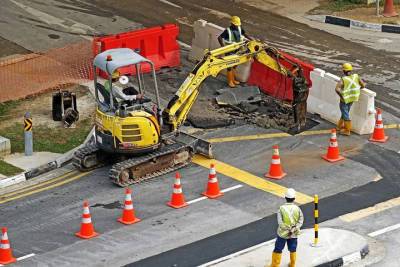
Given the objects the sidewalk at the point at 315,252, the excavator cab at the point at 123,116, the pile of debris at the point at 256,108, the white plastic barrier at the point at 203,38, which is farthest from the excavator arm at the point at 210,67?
the sidewalk at the point at 315,252

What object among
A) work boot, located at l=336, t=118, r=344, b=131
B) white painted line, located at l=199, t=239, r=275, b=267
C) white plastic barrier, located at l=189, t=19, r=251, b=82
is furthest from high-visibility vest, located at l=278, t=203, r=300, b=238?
white plastic barrier, located at l=189, t=19, r=251, b=82

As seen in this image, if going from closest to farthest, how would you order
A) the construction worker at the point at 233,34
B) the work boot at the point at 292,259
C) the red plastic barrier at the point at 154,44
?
the work boot at the point at 292,259 < the construction worker at the point at 233,34 < the red plastic barrier at the point at 154,44

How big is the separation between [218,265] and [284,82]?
375 inches

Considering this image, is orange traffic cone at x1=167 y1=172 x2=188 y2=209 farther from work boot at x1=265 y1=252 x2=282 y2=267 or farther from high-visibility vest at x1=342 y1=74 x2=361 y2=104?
high-visibility vest at x1=342 y1=74 x2=361 y2=104

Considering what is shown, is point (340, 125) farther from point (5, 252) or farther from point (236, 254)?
point (5, 252)

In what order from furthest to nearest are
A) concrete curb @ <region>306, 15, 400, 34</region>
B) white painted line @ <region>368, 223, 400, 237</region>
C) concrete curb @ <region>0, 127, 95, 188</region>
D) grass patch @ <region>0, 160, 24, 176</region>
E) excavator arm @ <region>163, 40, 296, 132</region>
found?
1. concrete curb @ <region>306, 15, 400, 34</region>
2. excavator arm @ <region>163, 40, 296, 132</region>
3. grass patch @ <region>0, 160, 24, 176</region>
4. concrete curb @ <region>0, 127, 95, 188</region>
5. white painted line @ <region>368, 223, 400, 237</region>

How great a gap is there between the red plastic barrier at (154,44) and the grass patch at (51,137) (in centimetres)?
356

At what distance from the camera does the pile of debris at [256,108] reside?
26.2 meters

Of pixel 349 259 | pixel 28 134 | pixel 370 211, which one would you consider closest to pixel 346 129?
pixel 370 211

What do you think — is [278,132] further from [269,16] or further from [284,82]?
[269,16]

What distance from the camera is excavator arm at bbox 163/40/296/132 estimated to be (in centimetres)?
2442

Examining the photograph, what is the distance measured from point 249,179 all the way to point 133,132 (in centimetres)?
261

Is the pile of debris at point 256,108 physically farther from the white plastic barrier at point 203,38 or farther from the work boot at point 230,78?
the white plastic barrier at point 203,38

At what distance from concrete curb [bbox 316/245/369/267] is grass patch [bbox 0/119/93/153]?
8.06 metres
